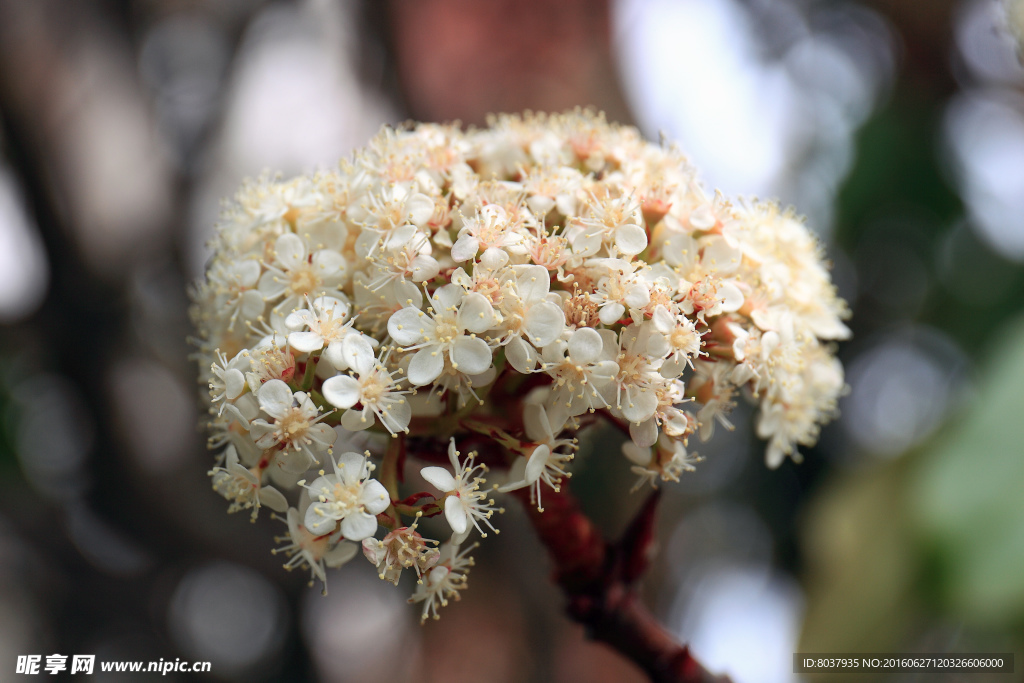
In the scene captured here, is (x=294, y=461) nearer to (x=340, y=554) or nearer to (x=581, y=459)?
(x=340, y=554)

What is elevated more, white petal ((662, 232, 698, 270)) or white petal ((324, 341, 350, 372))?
white petal ((662, 232, 698, 270))

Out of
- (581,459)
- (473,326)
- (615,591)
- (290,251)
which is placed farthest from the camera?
(581,459)

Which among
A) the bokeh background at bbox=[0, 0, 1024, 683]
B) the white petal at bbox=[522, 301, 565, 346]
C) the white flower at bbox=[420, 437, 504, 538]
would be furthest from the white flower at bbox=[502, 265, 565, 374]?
the bokeh background at bbox=[0, 0, 1024, 683]

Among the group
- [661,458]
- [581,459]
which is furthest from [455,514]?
[581,459]

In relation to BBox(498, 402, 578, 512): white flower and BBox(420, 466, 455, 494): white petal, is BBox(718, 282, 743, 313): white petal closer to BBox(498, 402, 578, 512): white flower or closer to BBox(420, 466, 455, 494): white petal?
BBox(498, 402, 578, 512): white flower

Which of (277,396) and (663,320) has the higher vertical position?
(663,320)

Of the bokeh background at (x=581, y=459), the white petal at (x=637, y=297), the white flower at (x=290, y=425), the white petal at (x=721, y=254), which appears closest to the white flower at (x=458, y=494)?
the white flower at (x=290, y=425)

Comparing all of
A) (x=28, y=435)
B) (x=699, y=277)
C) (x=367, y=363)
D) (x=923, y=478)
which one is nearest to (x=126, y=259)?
(x=28, y=435)
